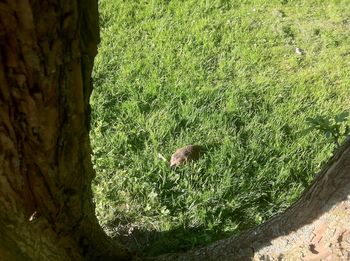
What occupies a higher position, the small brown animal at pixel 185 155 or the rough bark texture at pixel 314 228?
the rough bark texture at pixel 314 228

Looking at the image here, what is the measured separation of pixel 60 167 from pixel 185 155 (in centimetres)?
160

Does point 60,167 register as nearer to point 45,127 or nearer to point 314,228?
point 45,127

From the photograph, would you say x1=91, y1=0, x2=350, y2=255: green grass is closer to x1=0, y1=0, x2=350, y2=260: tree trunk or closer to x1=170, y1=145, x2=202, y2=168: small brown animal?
x1=170, y1=145, x2=202, y2=168: small brown animal

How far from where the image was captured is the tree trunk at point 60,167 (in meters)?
1.13

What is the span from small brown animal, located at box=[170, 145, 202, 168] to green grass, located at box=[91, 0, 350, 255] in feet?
0.18

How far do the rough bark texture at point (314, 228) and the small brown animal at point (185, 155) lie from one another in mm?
1103

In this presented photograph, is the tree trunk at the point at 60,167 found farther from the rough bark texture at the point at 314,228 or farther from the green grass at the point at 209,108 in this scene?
the green grass at the point at 209,108

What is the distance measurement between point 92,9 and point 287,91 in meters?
2.69

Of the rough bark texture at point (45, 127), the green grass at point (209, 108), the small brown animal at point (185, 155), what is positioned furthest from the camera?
the small brown animal at point (185, 155)

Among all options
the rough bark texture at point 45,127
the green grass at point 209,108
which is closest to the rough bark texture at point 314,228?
the rough bark texture at point 45,127

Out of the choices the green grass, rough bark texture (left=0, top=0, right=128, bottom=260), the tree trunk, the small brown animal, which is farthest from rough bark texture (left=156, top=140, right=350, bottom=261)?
the small brown animal

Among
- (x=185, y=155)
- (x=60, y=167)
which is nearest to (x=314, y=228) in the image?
(x=60, y=167)

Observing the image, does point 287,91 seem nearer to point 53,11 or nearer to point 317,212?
point 317,212

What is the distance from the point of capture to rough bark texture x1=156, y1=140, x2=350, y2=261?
58.8 inches
